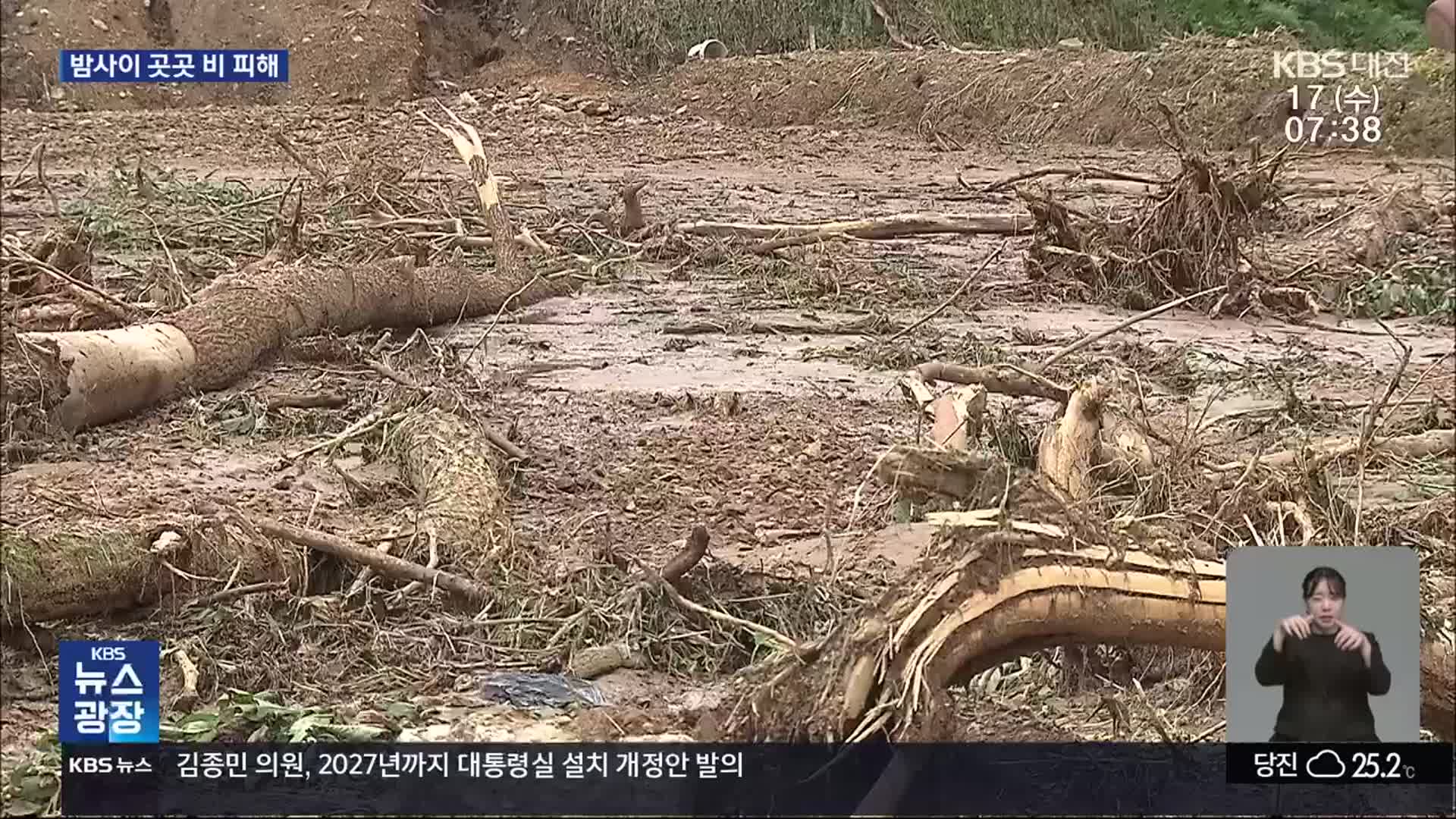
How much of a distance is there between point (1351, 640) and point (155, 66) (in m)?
1.35

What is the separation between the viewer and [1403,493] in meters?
1.93

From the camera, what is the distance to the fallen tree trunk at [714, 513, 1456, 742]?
1590mm

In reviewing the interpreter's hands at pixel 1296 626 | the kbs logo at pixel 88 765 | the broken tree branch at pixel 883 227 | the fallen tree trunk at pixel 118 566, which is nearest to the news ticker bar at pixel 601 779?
the kbs logo at pixel 88 765

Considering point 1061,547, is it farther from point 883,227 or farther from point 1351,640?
point 883,227

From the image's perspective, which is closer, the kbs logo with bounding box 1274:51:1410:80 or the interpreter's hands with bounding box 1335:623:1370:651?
the interpreter's hands with bounding box 1335:623:1370:651

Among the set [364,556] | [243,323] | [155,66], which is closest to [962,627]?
[364,556]

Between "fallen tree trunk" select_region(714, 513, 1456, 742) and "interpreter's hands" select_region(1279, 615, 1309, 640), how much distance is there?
6cm

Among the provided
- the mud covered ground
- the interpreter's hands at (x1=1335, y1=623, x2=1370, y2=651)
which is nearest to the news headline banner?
the mud covered ground

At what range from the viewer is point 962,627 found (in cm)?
161

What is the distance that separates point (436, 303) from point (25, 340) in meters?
0.63

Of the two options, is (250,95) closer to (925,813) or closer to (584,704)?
(584,704)

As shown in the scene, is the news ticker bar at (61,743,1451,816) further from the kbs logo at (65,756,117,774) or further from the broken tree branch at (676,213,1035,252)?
the broken tree branch at (676,213,1035,252)

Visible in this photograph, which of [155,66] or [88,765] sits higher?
[155,66]

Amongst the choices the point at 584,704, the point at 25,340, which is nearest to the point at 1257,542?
the point at 584,704
